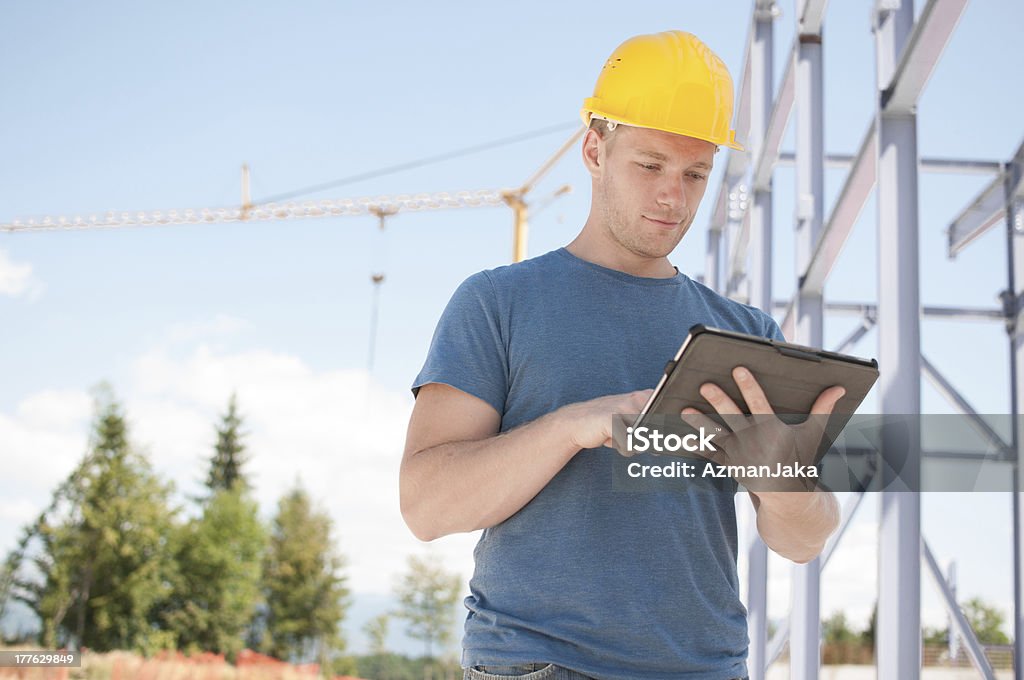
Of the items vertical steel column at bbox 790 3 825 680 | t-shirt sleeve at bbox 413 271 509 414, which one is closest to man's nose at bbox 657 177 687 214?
t-shirt sleeve at bbox 413 271 509 414

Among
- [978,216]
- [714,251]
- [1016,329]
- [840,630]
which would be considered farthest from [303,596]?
[1016,329]

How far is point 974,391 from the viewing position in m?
5.70

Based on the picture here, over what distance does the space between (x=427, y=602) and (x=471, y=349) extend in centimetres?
4015

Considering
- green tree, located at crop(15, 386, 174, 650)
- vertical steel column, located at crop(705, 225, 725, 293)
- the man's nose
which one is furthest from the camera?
green tree, located at crop(15, 386, 174, 650)

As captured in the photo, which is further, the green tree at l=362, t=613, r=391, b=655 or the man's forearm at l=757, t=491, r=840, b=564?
the green tree at l=362, t=613, r=391, b=655

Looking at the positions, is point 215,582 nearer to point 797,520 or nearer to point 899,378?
point 899,378

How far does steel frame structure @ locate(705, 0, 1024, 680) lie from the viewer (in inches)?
115

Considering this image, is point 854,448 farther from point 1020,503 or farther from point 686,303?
point 1020,503

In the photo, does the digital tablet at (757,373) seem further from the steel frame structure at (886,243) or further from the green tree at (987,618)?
the green tree at (987,618)

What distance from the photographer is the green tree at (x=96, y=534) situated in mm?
35000

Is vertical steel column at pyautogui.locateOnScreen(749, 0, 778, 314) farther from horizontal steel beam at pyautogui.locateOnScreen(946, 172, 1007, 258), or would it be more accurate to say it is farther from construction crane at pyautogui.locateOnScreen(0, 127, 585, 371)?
construction crane at pyautogui.locateOnScreen(0, 127, 585, 371)

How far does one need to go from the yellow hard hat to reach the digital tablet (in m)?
0.61

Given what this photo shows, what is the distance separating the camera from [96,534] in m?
35.3

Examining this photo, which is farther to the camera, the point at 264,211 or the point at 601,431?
the point at 264,211
